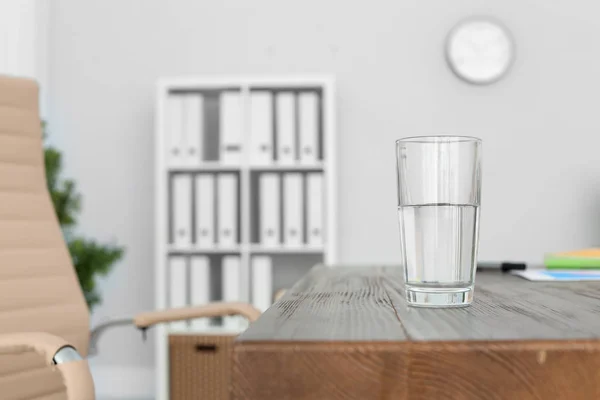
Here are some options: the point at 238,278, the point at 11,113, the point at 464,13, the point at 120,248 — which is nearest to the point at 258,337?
the point at 11,113

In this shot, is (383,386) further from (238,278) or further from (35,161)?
(238,278)

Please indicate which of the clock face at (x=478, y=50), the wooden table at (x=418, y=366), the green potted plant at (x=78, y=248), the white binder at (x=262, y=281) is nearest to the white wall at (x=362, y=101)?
the clock face at (x=478, y=50)

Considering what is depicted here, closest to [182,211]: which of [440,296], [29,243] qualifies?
[29,243]

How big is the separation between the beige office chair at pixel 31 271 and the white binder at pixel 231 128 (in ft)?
4.50

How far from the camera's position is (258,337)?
17.3 inches

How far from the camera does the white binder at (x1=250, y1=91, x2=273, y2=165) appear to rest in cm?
290

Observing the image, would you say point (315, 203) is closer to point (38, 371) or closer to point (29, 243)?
point (29, 243)

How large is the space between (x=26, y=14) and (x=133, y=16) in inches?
19.2

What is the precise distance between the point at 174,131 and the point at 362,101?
2.93 feet

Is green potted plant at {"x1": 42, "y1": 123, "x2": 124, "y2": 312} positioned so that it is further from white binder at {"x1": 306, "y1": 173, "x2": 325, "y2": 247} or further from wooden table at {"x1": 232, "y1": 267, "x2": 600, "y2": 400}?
wooden table at {"x1": 232, "y1": 267, "x2": 600, "y2": 400}

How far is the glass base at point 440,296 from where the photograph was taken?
2.04 feet

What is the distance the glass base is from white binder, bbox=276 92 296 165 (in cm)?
A: 227

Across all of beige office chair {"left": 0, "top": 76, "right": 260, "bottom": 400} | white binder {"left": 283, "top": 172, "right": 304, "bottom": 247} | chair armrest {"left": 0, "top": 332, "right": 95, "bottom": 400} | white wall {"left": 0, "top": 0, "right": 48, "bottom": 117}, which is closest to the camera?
chair armrest {"left": 0, "top": 332, "right": 95, "bottom": 400}

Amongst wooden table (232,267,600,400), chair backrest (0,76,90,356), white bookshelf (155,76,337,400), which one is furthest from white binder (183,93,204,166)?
wooden table (232,267,600,400)
